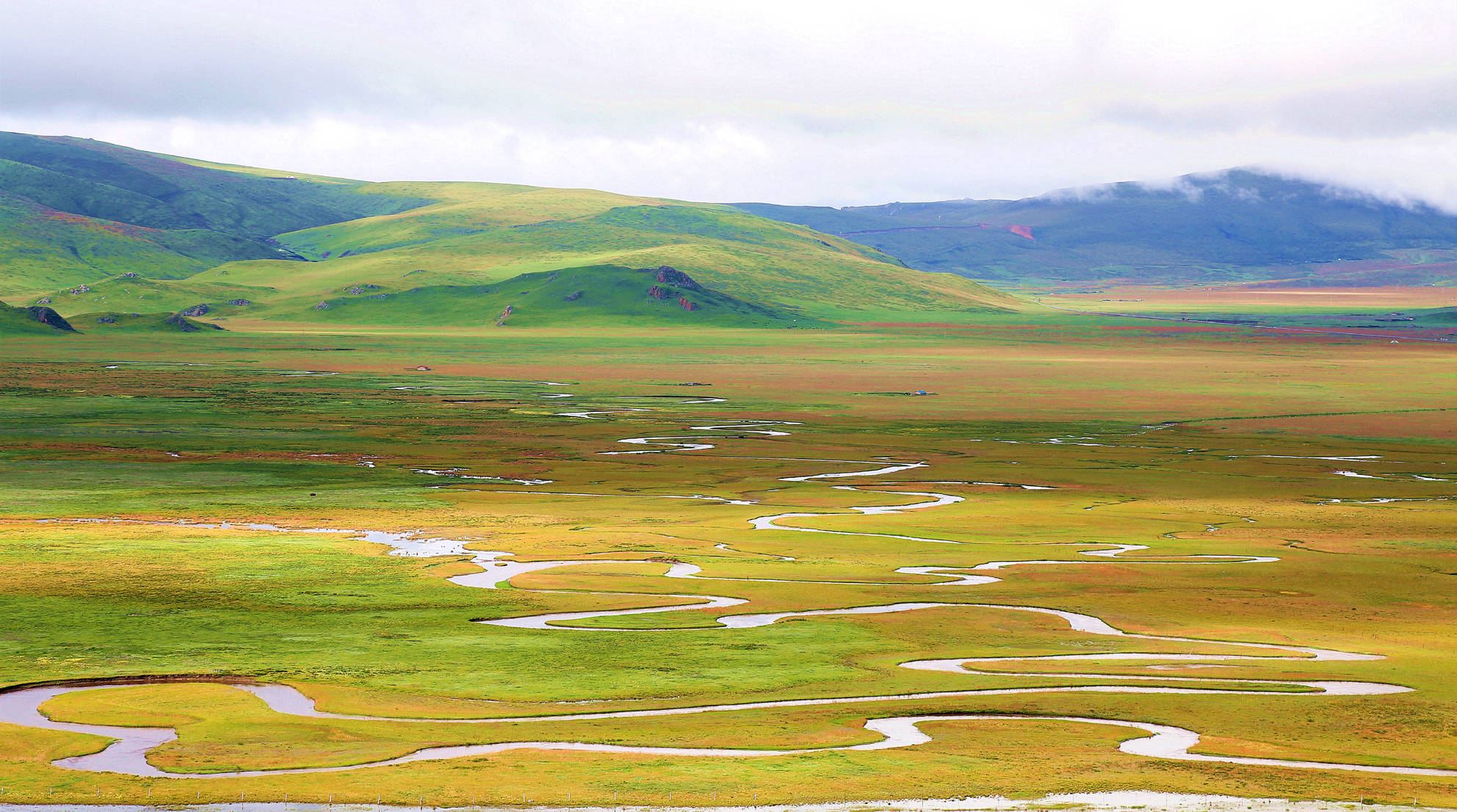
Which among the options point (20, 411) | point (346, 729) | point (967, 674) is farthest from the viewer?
point (20, 411)

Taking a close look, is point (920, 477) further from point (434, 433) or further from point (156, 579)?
point (156, 579)

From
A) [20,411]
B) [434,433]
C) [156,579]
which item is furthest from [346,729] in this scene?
[20,411]

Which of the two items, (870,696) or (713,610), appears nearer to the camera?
(870,696)

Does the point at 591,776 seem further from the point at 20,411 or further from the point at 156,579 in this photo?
the point at 20,411

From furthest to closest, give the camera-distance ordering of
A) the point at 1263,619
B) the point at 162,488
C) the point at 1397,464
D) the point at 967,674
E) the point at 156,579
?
the point at 1397,464 → the point at 162,488 → the point at 156,579 → the point at 1263,619 → the point at 967,674

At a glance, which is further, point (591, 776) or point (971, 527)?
point (971, 527)

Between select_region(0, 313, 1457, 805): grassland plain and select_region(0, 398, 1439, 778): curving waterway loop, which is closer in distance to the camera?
select_region(0, 313, 1457, 805): grassland plain

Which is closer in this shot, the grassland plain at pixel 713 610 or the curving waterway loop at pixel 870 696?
the grassland plain at pixel 713 610

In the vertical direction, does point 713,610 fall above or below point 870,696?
below
